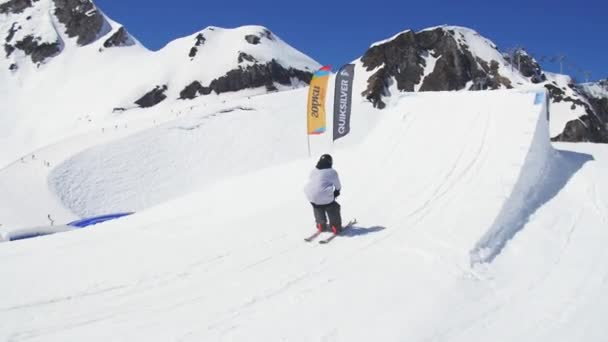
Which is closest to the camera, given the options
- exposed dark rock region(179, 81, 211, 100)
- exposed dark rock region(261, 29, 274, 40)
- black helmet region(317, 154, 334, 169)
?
black helmet region(317, 154, 334, 169)

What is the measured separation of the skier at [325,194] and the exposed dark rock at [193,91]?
58.9 metres

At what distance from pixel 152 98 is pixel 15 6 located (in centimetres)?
6105

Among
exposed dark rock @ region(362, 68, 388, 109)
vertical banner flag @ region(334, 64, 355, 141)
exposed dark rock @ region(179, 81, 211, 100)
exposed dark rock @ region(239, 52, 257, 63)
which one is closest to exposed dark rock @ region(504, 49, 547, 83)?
exposed dark rock @ region(362, 68, 388, 109)

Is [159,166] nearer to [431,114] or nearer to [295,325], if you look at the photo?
[431,114]

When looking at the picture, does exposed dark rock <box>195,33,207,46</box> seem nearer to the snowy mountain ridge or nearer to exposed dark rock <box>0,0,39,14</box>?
exposed dark rock <box>0,0,39,14</box>

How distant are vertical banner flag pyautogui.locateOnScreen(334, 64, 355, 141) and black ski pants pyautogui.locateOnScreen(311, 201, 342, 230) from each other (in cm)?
1170

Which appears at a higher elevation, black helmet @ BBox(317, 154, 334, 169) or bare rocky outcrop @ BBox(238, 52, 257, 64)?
black helmet @ BBox(317, 154, 334, 169)

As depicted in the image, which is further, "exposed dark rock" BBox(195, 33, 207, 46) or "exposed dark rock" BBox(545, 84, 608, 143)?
"exposed dark rock" BBox(195, 33, 207, 46)

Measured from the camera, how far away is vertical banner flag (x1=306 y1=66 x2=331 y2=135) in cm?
1864

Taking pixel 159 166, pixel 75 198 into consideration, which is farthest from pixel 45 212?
pixel 159 166

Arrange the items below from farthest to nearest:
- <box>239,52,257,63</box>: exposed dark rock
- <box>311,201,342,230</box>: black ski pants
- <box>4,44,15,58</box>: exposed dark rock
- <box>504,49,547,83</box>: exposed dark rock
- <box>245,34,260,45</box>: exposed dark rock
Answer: <box>4,44,15,58</box>: exposed dark rock
<box>245,34,260,45</box>: exposed dark rock
<box>239,52,257,63</box>: exposed dark rock
<box>504,49,547,83</box>: exposed dark rock
<box>311,201,342,230</box>: black ski pants

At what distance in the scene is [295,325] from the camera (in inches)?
163

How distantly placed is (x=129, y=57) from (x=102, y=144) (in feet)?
178

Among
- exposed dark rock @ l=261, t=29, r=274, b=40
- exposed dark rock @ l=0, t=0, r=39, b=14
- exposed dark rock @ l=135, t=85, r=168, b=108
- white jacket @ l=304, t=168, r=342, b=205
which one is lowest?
exposed dark rock @ l=135, t=85, r=168, b=108
